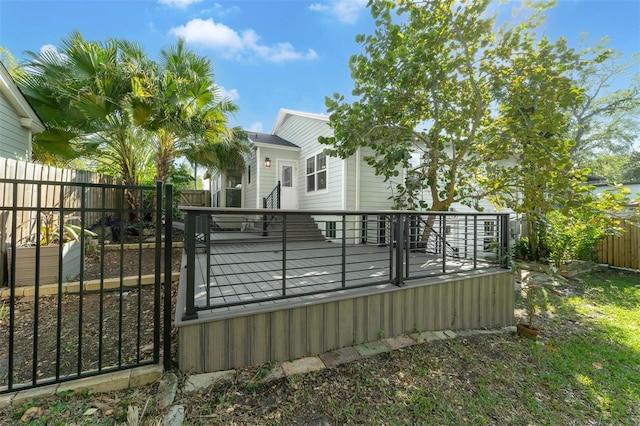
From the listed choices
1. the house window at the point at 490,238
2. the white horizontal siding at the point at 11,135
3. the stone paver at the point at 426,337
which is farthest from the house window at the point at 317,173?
the white horizontal siding at the point at 11,135

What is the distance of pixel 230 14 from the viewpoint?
6.71 m

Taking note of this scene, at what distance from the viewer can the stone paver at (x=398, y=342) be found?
2.93 meters

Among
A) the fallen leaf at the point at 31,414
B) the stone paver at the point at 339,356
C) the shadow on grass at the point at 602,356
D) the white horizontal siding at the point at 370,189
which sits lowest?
the shadow on grass at the point at 602,356

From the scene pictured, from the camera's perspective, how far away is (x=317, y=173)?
345 inches

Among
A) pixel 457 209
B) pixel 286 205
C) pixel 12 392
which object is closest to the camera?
pixel 12 392

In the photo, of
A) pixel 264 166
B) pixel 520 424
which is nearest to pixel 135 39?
pixel 264 166

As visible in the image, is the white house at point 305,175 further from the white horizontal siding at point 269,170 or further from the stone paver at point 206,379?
the stone paver at point 206,379

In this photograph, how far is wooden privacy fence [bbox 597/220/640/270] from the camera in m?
7.57

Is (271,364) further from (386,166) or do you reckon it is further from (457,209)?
(457,209)

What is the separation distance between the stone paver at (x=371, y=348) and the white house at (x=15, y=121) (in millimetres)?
8633

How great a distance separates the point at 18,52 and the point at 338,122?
23.7 feet

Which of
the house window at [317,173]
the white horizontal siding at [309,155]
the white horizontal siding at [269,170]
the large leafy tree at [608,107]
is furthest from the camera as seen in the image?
the large leafy tree at [608,107]

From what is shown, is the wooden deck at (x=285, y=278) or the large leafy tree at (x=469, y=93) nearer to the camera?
the wooden deck at (x=285, y=278)

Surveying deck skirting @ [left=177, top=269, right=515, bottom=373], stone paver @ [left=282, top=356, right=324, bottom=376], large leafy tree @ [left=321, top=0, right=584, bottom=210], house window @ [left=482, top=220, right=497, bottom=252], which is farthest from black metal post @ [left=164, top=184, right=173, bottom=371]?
house window @ [left=482, top=220, right=497, bottom=252]
